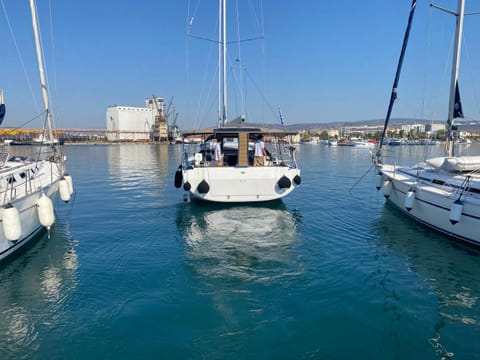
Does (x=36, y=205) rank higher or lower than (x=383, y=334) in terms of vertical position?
higher

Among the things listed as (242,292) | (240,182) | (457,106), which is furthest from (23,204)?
(457,106)

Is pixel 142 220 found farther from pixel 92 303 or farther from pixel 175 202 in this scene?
pixel 92 303

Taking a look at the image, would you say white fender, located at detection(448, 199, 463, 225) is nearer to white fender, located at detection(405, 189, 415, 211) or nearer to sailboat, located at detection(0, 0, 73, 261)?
white fender, located at detection(405, 189, 415, 211)

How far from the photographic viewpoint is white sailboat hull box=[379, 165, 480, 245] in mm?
9086

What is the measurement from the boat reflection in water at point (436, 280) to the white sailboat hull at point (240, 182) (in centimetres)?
405

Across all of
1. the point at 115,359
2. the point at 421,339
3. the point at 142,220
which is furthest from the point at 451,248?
→ the point at 142,220

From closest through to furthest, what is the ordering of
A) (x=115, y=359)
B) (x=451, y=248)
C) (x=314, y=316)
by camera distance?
→ 1. (x=115, y=359)
2. (x=314, y=316)
3. (x=451, y=248)

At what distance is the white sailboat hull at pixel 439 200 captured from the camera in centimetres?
909

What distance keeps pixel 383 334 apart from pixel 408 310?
1059mm

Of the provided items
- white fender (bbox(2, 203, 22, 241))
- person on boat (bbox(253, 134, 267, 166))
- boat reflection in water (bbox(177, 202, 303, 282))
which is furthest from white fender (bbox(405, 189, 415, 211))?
white fender (bbox(2, 203, 22, 241))

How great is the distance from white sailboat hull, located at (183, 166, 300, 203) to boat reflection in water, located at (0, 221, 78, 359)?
16.0 feet

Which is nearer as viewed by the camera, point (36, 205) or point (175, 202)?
point (36, 205)

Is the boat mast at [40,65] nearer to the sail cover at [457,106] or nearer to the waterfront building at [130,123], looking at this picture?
the sail cover at [457,106]

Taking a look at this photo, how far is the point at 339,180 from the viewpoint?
77.3 feet
